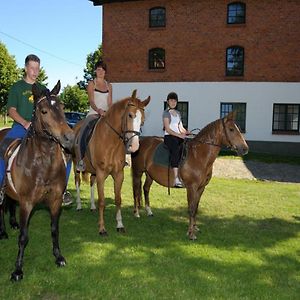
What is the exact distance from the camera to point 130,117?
6750 mm

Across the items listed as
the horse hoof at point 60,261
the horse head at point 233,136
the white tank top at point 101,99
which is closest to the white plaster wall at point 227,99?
the white tank top at point 101,99

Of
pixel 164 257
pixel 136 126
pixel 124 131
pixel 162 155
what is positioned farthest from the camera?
pixel 162 155

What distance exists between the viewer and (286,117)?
25.8 meters

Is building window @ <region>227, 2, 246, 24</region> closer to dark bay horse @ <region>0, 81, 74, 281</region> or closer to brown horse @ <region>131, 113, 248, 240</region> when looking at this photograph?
brown horse @ <region>131, 113, 248, 240</region>

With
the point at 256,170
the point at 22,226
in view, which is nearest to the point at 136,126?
the point at 22,226

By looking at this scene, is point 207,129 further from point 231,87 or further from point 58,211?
point 231,87

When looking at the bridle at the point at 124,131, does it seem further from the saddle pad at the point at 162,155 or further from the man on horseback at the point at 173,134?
the saddle pad at the point at 162,155

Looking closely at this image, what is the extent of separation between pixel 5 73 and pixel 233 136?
142 ft

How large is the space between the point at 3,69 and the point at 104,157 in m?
42.3

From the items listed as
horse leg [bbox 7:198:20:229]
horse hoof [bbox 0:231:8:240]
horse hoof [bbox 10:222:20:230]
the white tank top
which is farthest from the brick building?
horse hoof [bbox 0:231:8:240]

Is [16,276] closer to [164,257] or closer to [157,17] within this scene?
[164,257]

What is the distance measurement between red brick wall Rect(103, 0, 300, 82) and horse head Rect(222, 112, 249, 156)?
1963cm

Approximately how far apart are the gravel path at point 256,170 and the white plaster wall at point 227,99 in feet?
16.2

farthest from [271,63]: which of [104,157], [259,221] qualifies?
[104,157]
